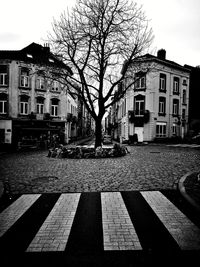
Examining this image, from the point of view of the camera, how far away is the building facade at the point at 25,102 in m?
25.1

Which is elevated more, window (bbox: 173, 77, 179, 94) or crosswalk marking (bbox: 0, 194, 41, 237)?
window (bbox: 173, 77, 179, 94)

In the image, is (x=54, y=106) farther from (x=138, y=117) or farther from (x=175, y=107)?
(x=175, y=107)

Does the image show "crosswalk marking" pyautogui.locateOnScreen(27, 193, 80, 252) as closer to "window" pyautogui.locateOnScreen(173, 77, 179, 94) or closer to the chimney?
"window" pyautogui.locateOnScreen(173, 77, 179, 94)

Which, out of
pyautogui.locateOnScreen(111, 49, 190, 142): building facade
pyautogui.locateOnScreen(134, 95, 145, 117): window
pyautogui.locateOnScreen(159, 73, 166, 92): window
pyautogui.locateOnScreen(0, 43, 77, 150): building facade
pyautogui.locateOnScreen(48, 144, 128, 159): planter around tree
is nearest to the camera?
pyautogui.locateOnScreen(48, 144, 128, 159): planter around tree

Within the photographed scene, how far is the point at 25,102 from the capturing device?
26141mm

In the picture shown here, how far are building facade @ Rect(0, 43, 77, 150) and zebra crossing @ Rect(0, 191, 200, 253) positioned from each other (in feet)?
64.7

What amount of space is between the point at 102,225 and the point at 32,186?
379cm

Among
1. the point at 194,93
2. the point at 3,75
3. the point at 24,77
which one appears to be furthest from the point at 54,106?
the point at 194,93

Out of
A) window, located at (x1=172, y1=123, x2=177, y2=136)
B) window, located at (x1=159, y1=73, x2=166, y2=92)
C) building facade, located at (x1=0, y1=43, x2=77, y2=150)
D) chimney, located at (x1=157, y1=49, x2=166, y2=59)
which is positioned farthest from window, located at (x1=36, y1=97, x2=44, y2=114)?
window, located at (x1=172, y1=123, x2=177, y2=136)

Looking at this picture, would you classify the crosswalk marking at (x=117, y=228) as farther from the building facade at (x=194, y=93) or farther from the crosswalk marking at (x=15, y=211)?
the building facade at (x=194, y=93)

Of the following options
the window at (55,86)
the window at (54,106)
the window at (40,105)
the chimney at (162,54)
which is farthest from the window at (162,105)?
the window at (40,105)

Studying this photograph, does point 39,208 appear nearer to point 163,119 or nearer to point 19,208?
point 19,208

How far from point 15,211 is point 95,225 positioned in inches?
82.4

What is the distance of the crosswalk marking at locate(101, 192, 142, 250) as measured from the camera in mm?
3174
